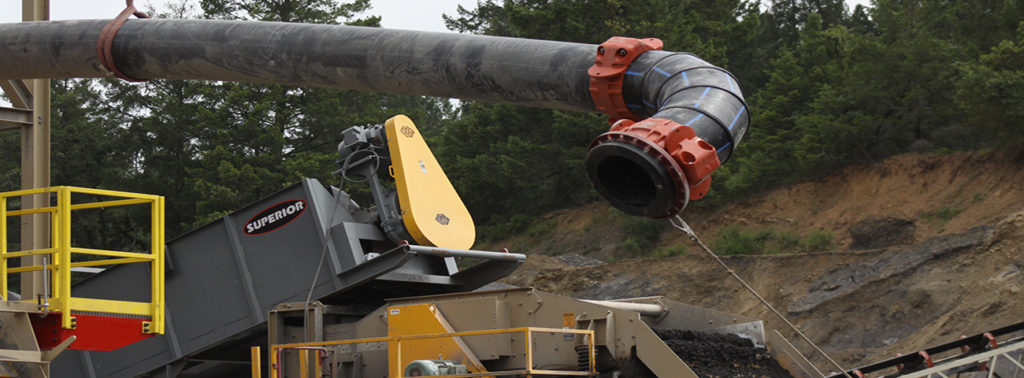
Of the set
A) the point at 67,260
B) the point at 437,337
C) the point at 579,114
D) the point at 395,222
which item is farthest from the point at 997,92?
the point at 67,260

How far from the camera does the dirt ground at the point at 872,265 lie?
Result: 15.6 m

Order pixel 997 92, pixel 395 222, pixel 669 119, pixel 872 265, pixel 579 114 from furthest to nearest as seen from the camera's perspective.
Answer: pixel 579 114 < pixel 997 92 < pixel 872 265 < pixel 395 222 < pixel 669 119

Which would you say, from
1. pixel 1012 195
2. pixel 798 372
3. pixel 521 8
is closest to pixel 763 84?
pixel 521 8

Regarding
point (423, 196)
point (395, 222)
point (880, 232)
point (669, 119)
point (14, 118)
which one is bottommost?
point (880, 232)

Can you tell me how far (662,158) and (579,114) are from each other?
2477cm

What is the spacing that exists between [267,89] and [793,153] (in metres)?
17.9

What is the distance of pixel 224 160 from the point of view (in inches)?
1251

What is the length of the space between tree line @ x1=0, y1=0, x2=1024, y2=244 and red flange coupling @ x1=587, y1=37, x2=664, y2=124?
1510cm

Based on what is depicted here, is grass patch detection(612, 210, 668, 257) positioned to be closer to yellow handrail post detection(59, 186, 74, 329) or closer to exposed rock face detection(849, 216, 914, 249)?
exposed rock face detection(849, 216, 914, 249)

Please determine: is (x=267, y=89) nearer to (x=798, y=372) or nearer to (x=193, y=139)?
(x=193, y=139)

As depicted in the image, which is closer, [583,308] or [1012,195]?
[583,308]

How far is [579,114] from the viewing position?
2977 centimetres

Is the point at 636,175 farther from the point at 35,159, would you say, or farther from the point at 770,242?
the point at 770,242

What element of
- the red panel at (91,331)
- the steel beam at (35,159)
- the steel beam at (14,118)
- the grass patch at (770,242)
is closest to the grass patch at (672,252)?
the grass patch at (770,242)
